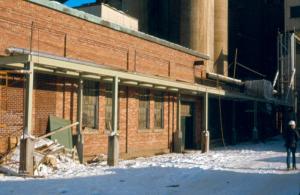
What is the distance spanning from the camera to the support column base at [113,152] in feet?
53.2

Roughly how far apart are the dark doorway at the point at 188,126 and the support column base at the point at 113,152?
10855 millimetres

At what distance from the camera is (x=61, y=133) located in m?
16.6

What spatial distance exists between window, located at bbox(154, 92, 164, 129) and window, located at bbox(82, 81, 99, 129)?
536cm

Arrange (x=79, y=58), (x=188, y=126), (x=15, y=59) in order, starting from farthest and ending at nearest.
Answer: (x=188, y=126)
(x=79, y=58)
(x=15, y=59)

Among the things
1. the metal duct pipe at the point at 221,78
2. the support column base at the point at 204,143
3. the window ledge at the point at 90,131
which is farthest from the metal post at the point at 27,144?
the metal duct pipe at the point at 221,78

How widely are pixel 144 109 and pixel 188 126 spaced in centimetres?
569

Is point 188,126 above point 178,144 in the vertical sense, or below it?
above

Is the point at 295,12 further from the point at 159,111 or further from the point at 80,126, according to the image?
the point at 80,126

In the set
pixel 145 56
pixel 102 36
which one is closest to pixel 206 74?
pixel 145 56

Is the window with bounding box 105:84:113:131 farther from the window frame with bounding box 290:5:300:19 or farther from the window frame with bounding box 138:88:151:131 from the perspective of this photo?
the window frame with bounding box 290:5:300:19

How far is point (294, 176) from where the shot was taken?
13.9 metres

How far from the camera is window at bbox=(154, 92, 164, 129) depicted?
78.3 feet

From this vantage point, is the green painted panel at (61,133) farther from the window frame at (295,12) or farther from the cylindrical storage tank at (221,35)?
the window frame at (295,12)

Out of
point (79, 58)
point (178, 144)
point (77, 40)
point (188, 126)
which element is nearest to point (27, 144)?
point (79, 58)
